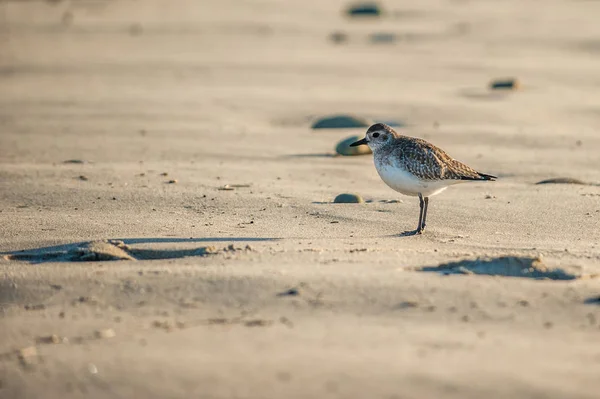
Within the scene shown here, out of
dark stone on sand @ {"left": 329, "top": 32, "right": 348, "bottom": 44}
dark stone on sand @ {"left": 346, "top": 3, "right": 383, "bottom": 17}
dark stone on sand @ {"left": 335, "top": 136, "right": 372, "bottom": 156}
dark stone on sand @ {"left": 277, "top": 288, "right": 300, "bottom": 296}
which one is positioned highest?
dark stone on sand @ {"left": 346, "top": 3, "right": 383, "bottom": 17}

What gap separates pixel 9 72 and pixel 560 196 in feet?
33.5

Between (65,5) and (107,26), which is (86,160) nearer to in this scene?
(107,26)

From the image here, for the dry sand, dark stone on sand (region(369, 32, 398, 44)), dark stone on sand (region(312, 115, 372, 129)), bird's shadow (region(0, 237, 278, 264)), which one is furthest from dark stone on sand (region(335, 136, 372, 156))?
dark stone on sand (region(369, 32, 398, 44))

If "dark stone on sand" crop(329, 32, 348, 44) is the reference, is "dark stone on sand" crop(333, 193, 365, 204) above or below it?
below

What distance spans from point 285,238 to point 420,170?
3.72 feet

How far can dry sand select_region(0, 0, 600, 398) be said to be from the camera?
14.2ft

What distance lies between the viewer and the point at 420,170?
691 centimetres

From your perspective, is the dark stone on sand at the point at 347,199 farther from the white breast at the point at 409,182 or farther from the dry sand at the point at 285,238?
the white breast at the point at 409,182

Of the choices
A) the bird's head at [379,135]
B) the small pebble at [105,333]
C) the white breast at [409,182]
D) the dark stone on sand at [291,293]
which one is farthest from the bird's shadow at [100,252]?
the bird's head at [379,135]

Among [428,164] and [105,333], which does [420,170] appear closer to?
[428,164]

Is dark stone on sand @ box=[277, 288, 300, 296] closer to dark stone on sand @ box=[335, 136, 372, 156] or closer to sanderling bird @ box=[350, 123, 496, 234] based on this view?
sanderling bird @ box=[350, 123, 496, 234]

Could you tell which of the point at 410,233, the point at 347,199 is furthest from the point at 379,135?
the point at 410,233

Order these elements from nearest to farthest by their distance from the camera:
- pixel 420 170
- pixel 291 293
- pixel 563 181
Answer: pixel 291 293 → pixel 420 170 → pixel 563 181

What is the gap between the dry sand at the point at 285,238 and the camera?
4.33m
